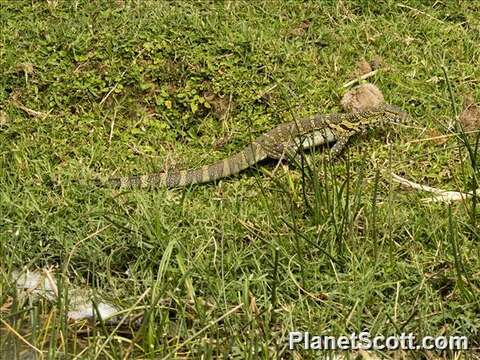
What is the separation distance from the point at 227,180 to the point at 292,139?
0.50 metres

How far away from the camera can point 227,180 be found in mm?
5594

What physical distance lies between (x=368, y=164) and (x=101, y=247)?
1903 millimetres

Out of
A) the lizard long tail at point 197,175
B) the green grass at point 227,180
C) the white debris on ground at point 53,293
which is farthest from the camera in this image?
the lizard long tail at point 197,175

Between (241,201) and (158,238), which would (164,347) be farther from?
(241,201)

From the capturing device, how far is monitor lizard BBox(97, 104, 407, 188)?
5.48 metres

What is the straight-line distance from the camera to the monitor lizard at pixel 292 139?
216 inches

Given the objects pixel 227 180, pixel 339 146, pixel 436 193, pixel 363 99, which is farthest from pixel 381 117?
pixel 227 180

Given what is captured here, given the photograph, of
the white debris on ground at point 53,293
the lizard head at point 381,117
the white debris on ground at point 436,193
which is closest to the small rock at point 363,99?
the lizard head at point 381,117

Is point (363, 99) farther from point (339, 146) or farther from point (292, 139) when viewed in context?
point (292, 139)

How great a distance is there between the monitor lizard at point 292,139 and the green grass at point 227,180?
95mm

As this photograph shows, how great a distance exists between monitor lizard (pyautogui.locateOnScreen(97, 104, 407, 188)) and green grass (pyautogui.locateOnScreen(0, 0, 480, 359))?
0.10 meters

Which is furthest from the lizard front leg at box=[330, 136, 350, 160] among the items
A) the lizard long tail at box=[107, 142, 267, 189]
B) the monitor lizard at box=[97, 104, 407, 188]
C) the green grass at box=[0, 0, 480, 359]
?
the lizard long tail at box=[107, 142, 267, 189]

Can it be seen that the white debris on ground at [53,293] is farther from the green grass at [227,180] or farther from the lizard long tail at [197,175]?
the lizard long tail at [197,175]

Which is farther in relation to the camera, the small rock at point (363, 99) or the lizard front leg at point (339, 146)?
the small rock at point (363, 99)
